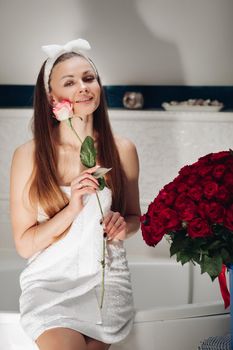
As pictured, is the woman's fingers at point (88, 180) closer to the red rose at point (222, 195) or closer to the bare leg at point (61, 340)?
the bare leg at point (61, 340)

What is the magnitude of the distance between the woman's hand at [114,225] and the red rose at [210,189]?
722 mm

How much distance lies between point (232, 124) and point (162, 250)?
0.74 metres

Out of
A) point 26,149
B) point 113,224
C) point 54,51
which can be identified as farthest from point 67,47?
point 113,224

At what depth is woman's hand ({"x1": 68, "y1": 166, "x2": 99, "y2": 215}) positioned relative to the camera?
91.2 inches

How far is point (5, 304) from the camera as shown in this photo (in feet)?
10.8

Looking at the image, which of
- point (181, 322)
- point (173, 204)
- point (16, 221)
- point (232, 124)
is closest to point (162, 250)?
point (232, 124)

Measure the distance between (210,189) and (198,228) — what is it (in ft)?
0.34

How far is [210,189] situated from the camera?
178 cm

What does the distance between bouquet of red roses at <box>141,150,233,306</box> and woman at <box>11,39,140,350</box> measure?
51 cm

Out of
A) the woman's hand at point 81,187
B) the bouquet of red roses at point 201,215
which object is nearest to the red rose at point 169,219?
the bouquet of red roses at point 201,215

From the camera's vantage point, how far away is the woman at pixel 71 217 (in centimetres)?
233

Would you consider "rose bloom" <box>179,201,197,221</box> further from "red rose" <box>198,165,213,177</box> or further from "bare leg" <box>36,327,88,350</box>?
"bare leg" <box>36,327,88,350</box>

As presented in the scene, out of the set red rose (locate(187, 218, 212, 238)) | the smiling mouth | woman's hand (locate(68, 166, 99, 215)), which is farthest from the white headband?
red rose (locate(187, 218, 212, 238))

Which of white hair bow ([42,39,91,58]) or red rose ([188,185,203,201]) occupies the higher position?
white hair bow ([42,39,91,58])
